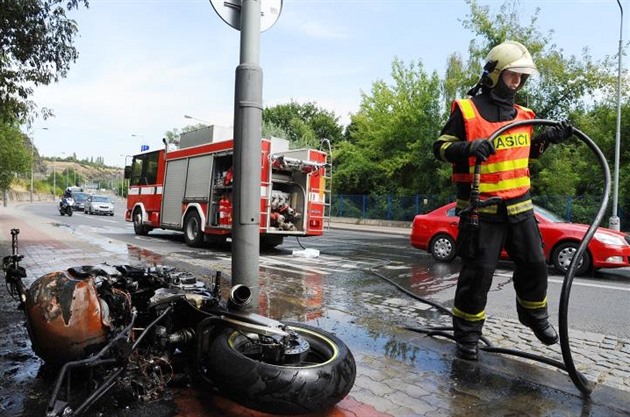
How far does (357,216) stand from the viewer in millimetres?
30547

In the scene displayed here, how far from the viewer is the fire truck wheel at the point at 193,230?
1230 cm

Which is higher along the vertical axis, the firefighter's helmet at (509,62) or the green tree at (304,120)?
the green tree at (304,120)

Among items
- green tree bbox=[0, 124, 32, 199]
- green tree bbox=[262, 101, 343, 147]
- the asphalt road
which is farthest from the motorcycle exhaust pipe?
green tree bbox=[262, 101, 343, 147]

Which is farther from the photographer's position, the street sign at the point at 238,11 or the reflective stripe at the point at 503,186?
the street sign at the point at 238,11

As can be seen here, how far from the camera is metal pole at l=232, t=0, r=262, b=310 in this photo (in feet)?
11.6

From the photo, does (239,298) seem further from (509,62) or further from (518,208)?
(509,62)

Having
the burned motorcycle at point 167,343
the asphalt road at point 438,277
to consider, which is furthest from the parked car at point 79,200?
the burned motorcycle at point 167,343

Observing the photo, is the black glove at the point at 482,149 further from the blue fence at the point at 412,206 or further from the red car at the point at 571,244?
the blue fence at the point at 412,206

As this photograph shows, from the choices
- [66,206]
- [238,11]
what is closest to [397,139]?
[66,206]

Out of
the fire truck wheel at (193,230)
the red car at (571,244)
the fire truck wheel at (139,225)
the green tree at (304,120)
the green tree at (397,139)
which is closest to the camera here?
the red car at (571,244)

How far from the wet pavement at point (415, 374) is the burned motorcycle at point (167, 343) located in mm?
204

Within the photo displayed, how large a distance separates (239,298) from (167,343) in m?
0.48

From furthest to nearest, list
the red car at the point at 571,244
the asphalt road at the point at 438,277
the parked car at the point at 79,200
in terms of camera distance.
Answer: the parked car at the point at 79,200, the red car at the point at 571,244, the asphalt road at the point at 438,277

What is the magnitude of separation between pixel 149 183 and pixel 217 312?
13.1 meters
